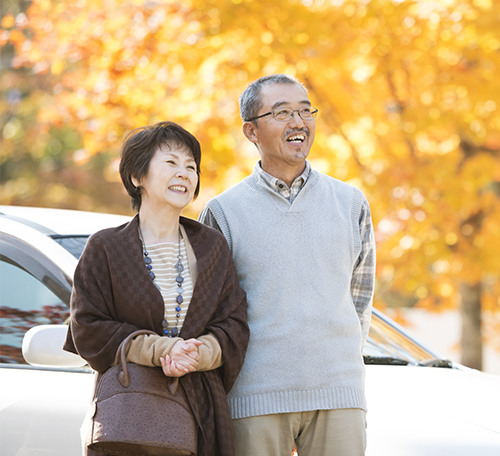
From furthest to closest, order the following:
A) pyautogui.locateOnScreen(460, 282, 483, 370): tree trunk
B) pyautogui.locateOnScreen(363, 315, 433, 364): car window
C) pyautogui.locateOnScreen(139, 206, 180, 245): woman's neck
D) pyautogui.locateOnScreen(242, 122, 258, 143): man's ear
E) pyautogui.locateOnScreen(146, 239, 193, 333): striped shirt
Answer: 1. pyautogui.locateOnScreen(460, 282, 483, 370): tree trunk
2. pyautogui.locateOnScreen(363, 315, 433, 364): car window
3. pyautogui.locateOnScreen(242, 122, 258, 143): man's ear
4. pyautogui.locateOnScreen(139, 206, 180, 245): woman's neck
5. pyautogui.locateOnScreen(146, 239, 193, 333): striped shirt

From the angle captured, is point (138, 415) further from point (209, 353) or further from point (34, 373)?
point (34, 373)

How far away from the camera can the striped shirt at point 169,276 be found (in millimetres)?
2137

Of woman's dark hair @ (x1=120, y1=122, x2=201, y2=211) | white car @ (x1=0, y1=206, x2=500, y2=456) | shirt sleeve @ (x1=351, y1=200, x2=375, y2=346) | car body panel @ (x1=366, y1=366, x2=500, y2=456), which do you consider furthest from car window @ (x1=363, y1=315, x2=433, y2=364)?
woman's dark hair @ (x1=120, y1=122, x2=201, y2=211)

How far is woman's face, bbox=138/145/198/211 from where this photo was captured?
2.21 m

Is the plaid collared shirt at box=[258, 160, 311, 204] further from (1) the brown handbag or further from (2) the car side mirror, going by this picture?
(2) the car side mirror

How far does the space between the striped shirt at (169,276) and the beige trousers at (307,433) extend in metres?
0.44

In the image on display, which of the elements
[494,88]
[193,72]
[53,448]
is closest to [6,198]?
[193,72]

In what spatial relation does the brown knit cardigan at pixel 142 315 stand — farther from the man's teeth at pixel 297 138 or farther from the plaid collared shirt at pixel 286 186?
the man's teeth at pixel 297 138

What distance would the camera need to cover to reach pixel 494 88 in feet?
16.4

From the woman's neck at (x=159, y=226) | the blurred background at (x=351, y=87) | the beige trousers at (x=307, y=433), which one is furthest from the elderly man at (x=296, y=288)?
the blurred background at (x=351, y=87)

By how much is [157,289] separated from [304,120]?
0.86m

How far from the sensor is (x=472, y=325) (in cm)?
668

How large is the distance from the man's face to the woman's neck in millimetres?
483

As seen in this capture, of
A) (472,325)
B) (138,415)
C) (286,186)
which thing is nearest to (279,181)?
(286,186)
